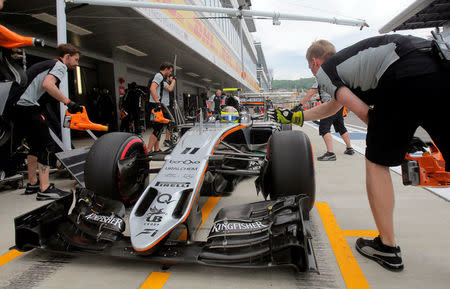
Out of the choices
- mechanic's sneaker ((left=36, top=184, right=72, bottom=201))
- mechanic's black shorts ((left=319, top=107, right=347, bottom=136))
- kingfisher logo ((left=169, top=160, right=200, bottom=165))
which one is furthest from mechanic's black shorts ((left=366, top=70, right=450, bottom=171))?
mechanic's black shorts ((left=319, top=107, right=347, bottom=136))

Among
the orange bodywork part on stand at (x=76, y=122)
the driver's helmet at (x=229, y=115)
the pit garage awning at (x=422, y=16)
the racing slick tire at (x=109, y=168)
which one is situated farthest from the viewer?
the pit garage awning at (x=422, y=16)

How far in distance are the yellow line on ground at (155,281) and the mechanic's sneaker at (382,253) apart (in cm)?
122

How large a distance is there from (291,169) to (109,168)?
1386 mm

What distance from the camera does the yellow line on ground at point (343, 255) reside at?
58.8 inches

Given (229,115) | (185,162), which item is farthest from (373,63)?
(229,115)

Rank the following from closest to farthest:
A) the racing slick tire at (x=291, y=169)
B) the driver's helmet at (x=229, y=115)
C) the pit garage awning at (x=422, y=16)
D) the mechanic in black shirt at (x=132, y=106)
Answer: the racing slick tire at (x=291, y=169) < the driver's helmet at (x=229, y=115) < the mechanic in black shirt at (x=132, y=106) < the pit garage awning at (x=422, y=16)

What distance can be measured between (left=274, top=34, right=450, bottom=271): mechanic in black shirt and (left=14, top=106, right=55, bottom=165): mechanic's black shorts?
9.31 feet

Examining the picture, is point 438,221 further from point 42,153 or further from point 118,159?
point 42,153

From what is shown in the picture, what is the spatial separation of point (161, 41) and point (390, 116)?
26.2ft

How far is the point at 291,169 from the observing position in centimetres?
203

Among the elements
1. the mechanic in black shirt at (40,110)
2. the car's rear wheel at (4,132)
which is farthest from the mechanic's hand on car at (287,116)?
the car's rear wheel at (4,132)

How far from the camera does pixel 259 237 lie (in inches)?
60.4

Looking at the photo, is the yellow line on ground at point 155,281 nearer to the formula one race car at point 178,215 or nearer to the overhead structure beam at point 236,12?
the formula one race car at point 178,215

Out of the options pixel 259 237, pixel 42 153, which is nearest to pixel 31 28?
pixel 42 153
